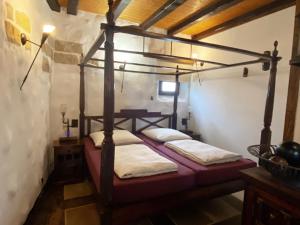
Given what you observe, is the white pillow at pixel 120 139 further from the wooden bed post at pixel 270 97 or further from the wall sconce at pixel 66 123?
the wooden bed post at pixel 270 97

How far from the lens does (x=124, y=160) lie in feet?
6.66

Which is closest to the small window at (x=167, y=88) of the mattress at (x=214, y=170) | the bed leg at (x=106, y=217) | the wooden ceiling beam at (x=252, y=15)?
the wooden ceiling beam at (x=252, y=15)

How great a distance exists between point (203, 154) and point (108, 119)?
1388 millimetres

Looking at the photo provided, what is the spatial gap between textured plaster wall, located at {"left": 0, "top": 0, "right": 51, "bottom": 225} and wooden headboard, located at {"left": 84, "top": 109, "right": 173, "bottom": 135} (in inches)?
32.4

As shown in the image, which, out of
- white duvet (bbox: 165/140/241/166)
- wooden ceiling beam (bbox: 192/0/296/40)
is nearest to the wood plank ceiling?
wooden ceiling beam (bbox: 192/0/296/40)

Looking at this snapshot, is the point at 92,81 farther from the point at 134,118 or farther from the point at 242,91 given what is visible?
the point at 242,91

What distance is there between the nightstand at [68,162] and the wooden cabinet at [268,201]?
236 centimetres

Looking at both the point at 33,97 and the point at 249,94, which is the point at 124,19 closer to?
the point at 33,97

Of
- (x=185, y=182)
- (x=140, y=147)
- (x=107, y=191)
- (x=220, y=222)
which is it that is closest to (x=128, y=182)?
(x=107, y=191)

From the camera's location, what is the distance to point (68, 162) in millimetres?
2922

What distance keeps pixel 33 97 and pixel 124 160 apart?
1.24 m

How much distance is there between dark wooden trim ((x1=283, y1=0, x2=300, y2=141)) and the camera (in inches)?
86.2

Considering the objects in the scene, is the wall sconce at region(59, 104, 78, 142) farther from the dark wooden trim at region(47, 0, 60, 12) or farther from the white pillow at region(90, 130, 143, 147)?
the dark wooden trim at region(47, 0, 60, 12)

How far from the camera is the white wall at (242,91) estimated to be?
2.57 m
